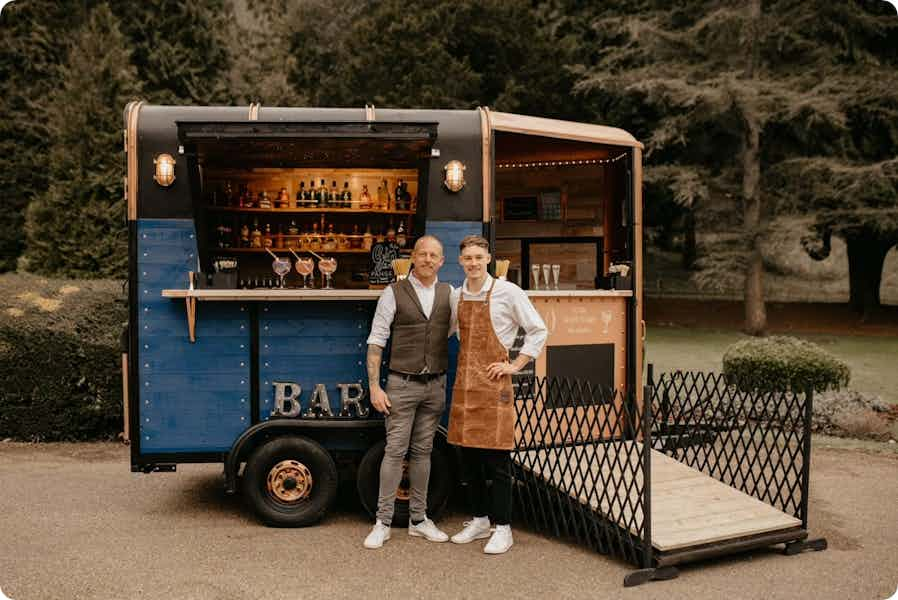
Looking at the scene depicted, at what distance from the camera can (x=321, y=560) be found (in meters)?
5.04

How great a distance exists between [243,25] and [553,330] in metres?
19.3

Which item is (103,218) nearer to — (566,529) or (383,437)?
(383,437)

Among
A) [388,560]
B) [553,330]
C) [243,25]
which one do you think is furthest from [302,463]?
[243,25]

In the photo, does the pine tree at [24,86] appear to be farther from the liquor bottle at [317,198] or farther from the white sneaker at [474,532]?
the white sneaker at [474,532]

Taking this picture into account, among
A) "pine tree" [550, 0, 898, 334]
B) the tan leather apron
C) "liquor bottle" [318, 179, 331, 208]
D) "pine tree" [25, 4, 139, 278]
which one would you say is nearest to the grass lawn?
"pine tree" [550, 0, 898, 334]

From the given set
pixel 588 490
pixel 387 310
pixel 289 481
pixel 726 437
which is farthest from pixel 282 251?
pixel 726 437

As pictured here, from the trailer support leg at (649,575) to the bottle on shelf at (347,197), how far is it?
16.9 feet

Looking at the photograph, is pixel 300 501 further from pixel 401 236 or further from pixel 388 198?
pixel 388 198

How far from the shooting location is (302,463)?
5719 millimetres

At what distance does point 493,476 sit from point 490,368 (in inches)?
27.2

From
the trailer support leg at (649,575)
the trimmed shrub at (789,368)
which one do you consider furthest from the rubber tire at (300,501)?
the trimmed shrub at (789,368)

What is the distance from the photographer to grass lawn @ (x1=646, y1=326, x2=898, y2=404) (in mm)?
12461

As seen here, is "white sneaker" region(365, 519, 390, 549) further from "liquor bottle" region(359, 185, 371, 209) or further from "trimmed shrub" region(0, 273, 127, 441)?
"trimmed shrub" region(0, 273, 127, 441)

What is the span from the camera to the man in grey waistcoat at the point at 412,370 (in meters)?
5.27
